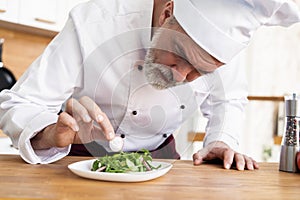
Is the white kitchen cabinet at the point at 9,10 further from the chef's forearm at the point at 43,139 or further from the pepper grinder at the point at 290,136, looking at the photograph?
the pepper grinder at the point at 290,136

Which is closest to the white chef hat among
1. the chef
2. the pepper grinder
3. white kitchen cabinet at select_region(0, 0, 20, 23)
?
the chef

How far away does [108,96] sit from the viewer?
101 cm

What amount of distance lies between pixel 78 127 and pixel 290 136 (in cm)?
51

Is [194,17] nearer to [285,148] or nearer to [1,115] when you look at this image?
[285,148]

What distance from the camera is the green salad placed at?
91 centimetres

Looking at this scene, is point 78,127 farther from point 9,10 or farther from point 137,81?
point 9,10

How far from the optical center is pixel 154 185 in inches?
34.3

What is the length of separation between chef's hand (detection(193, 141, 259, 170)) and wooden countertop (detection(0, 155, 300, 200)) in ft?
0.17

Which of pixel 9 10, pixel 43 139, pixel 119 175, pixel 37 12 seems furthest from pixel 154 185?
pixel 37 12

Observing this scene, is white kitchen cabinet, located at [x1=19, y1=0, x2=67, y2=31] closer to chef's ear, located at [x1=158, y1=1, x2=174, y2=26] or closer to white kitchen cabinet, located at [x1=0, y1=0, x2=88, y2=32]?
white kitchen cabinet, located at [x1=0, y1=0, x2=88, y2=32]

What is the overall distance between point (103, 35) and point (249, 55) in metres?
2.82

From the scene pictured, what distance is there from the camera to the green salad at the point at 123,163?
36.0 inches

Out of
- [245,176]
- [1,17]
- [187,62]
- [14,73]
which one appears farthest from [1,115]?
[14,73]

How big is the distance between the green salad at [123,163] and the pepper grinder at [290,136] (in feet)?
1.17
